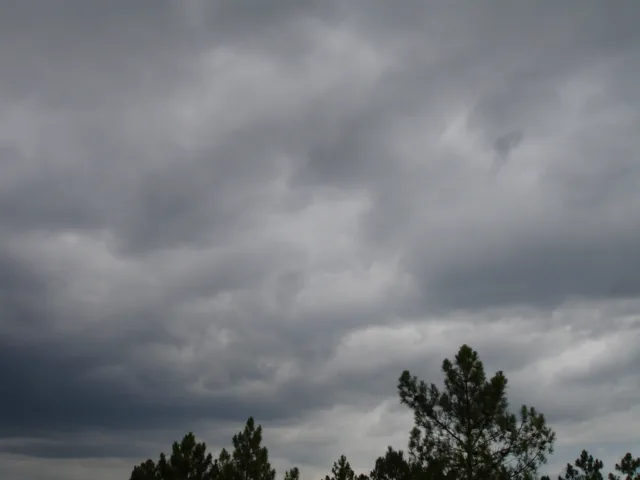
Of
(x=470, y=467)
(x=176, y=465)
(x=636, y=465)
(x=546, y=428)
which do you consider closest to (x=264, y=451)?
(x=176, y=465)

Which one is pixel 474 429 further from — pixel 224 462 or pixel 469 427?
pixel 224 462

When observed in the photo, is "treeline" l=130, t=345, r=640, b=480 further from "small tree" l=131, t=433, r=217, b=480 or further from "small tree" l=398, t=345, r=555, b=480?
"small tree" l=131, t=433, r=217, b=480

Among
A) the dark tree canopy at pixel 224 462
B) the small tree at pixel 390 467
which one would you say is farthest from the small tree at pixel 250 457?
the small tree at pixel 390 467

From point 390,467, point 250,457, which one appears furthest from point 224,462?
point 390,467

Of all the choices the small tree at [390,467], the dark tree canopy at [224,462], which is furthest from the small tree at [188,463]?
the small tree at [390,467]

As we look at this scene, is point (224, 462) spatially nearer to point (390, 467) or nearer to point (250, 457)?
point (250, 457)

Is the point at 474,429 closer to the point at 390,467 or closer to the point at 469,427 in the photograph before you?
the point at 469,427

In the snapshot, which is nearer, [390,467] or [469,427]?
[469,427]

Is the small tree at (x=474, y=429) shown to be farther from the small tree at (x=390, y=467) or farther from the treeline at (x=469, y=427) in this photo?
the small tree at (x=390, y=467)

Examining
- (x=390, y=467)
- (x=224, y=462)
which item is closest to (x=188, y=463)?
(x=224, y=462)

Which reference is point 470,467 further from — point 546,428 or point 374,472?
point 374,472

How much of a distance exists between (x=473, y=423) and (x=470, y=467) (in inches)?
74.5

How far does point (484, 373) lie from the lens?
25891 mm

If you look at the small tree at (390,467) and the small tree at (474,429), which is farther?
the small tree at (390,467)
